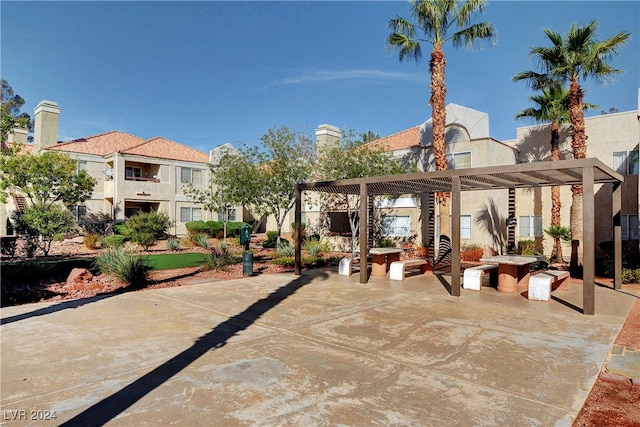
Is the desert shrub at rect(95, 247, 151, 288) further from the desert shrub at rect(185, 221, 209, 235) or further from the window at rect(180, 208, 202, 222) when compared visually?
the window at rect(180, 208, 202, 222)

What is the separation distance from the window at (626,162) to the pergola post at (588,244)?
1493 cm

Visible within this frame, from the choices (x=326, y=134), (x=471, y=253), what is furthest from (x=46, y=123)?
(x=471, y=253)

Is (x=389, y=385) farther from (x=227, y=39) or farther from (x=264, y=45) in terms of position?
(x=264, y=45)

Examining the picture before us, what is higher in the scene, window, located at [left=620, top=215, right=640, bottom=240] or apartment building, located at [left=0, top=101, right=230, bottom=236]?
apartment building, located at [left=0, top=101, right=230, bottom=236]

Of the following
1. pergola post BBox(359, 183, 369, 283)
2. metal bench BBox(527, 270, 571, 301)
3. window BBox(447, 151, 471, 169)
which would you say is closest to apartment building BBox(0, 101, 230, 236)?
window BBox(447, 151, 471, 169)

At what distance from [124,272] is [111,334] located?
5041 millimetres

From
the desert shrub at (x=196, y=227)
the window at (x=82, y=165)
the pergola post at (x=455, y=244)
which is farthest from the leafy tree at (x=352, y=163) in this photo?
the window at (x=82, y=165)

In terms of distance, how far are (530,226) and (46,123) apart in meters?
35.4

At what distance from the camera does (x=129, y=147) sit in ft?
110

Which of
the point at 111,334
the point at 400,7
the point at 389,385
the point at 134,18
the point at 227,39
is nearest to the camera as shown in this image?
the point at 389,385

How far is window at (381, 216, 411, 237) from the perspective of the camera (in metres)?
22.6

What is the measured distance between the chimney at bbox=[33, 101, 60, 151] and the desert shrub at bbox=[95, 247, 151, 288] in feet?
81.7

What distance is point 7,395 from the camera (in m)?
4.09

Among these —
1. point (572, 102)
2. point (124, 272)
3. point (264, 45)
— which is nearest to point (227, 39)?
point (264, 45)
